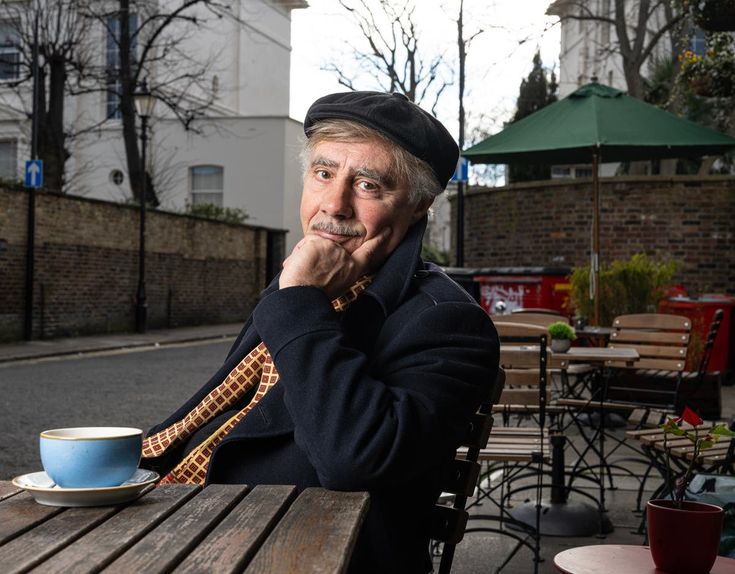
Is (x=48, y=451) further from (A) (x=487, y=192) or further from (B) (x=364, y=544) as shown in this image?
(A) (x=487, y=192)

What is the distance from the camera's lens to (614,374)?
9188 mm

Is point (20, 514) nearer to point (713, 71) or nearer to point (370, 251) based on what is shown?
point (370, 251)

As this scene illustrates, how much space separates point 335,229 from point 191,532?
0.97 metres

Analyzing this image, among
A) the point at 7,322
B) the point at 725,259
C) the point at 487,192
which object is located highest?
the point at 487,192

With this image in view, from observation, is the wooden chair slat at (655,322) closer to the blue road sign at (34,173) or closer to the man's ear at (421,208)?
the man's ear at (421,208)

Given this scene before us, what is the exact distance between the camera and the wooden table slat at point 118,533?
152cm

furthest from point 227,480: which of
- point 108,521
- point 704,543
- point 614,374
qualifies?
point 614,374

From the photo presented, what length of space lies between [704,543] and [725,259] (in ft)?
51.9

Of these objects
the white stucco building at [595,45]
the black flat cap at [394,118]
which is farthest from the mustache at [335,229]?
the white stucco building at [595,45]

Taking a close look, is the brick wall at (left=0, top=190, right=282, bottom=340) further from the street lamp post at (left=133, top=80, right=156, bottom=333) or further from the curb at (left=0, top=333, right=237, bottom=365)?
the curb at (left=0, top=333, right=237, bottom=365)

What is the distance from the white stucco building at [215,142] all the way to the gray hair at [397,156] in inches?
1256

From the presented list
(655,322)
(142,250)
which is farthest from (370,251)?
(142,250)

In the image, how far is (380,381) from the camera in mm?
2178

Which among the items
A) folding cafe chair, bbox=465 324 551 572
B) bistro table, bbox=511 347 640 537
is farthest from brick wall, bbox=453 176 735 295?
folding cafe chair, bbox=465 324 551 572
